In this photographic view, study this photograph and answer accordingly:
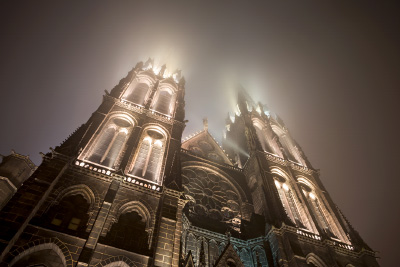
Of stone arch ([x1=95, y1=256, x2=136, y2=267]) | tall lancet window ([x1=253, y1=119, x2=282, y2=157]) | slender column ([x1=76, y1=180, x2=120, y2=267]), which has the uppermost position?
tall lancet window ([x1=253, y1=119, x2=282, y2=157])

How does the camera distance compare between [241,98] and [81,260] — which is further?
[241,98]

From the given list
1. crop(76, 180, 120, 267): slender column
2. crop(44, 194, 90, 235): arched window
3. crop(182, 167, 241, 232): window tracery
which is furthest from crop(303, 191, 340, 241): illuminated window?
crop(44, 194, 90, 235): arched window

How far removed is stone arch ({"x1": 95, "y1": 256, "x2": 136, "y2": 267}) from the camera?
36.6 feet

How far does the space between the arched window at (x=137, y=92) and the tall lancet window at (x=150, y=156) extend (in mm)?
4760

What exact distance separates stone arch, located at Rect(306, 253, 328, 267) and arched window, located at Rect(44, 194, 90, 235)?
12236 millimetres

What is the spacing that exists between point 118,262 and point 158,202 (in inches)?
158

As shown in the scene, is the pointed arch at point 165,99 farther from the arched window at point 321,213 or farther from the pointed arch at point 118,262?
the pointed arch at point 118,262

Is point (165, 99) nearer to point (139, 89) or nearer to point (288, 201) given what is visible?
point (139, 89)

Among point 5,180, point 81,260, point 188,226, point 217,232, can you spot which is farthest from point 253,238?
point 5,180

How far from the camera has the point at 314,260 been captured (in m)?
16.4

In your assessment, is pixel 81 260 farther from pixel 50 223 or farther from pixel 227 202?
pixel 227 202

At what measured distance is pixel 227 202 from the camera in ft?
70.1

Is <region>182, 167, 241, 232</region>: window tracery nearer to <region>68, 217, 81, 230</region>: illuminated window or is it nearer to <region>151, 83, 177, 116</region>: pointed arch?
<region>151, 83, 177, 116</region>: pointed arch

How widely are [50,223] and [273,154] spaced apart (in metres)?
19.6
